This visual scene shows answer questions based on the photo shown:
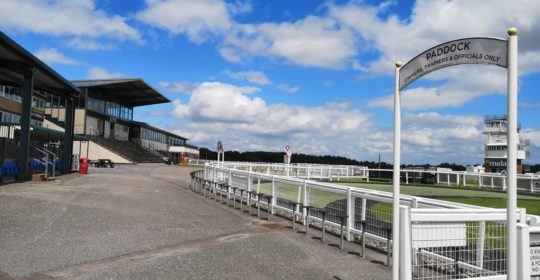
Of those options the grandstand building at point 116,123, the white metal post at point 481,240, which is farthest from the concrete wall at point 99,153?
the white metal post at point 481,240

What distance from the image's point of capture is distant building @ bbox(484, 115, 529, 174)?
6706 cm

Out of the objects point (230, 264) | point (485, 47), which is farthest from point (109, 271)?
point (485, 47)

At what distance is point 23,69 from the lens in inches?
826

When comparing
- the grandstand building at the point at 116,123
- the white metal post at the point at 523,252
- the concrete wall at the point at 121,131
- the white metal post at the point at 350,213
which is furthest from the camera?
the concrete wall at the point at 121,131

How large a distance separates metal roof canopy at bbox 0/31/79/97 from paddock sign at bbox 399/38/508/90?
16.9 m

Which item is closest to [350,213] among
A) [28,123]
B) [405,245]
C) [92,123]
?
[405,245]

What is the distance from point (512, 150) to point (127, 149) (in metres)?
63.4

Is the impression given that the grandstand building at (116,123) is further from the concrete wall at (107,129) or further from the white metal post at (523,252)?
the white metal post at (523,252)

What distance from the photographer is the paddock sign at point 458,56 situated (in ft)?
14.1

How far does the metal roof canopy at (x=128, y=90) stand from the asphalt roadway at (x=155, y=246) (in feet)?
171

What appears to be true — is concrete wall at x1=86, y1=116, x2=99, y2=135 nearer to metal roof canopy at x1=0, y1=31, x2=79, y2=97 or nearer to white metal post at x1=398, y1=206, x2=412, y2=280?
metal roof canopy at x1=0, y1=31, x2=79, y2=97

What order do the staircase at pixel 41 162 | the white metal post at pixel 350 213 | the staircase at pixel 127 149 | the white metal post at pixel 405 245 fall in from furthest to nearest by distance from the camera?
the staircase at pixel 127 149 < the staircase at pixel 41 162 < the white metal post at pixel 350 213 < the white metal post at pixel 405 245

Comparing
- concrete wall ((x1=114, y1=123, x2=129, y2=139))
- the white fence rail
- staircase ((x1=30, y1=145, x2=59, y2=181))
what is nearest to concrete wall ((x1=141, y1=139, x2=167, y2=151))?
concrete wall ((x1=114, y1=123, x2=129, y2=139))

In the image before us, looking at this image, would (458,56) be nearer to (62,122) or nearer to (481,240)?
(481,240)
